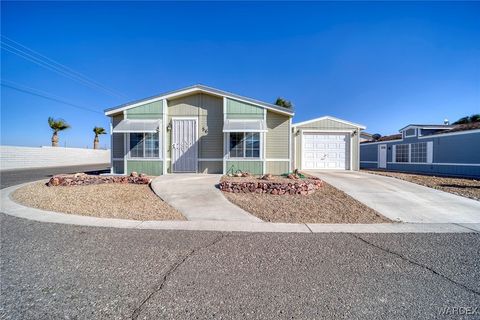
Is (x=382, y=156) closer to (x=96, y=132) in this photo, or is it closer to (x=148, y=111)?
(x=148, y=111)

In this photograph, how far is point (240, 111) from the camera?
11.0 m

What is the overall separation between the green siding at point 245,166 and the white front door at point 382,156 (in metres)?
15.0

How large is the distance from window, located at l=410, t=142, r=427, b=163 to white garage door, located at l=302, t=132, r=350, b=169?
7.67 meters

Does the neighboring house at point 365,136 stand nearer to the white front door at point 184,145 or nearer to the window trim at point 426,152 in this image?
the window trim at point 426,152

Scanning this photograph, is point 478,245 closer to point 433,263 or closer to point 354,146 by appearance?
point 433,263

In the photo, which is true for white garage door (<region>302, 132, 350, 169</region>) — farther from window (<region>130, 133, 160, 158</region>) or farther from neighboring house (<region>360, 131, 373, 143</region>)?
neighboring house (<region>360, 131, 373, 143</region>)

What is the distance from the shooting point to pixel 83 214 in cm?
585

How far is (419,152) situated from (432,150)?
0.99 m

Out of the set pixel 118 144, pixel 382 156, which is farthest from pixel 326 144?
pixel 118 144

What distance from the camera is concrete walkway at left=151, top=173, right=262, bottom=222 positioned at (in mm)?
5820

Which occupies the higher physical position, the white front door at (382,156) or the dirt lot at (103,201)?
the white front door at (382,156)

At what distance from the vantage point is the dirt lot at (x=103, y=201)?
19.4 feet

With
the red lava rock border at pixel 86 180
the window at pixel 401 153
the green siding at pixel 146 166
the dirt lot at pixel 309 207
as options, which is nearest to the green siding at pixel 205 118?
the green siding at pixel 146 166

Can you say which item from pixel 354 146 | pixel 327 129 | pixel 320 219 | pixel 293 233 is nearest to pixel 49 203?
pixel 293 233
